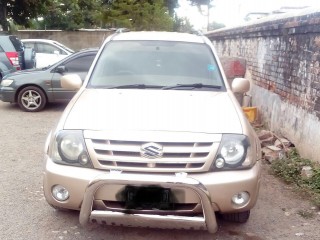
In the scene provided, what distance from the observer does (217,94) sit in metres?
4.07

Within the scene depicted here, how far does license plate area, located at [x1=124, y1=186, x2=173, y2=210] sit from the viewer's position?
295cm

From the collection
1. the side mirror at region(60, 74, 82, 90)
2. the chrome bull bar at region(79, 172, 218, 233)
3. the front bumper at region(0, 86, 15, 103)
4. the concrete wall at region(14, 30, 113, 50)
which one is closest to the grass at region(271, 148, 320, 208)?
the chrome bull bar at region(79, 172, 218, 233)

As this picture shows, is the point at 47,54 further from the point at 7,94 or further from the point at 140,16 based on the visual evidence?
the point at 7,94

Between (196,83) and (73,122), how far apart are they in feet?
5.08

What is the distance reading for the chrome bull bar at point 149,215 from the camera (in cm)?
285

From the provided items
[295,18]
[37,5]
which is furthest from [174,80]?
[37,5]

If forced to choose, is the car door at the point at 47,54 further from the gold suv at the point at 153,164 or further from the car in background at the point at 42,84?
the gold suv at the point at 153,164

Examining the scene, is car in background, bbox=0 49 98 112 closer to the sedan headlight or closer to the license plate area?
the sedan headlight

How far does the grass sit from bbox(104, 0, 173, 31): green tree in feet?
45.6

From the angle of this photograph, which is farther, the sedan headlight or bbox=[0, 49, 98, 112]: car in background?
bbox=[0, 49, 98, 112]: car in background

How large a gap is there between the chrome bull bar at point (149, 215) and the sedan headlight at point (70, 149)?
29 cm

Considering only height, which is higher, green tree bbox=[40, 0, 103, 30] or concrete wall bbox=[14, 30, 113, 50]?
green tree bbox=[40, 0, 103, 30]

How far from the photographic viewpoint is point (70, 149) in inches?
124

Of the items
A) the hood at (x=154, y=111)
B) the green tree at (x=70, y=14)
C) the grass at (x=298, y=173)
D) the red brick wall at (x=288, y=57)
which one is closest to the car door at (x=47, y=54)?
the red brick wall at (x=288, y=57)
